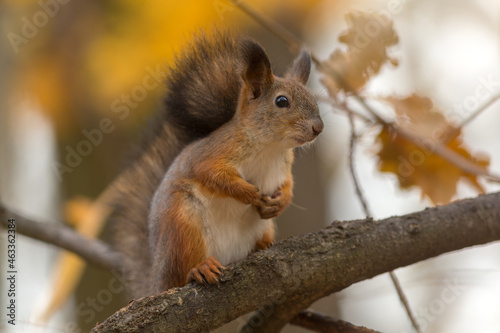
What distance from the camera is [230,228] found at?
7.82ft

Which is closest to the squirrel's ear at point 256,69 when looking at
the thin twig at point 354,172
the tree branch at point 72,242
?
the thin twig at point 354,172

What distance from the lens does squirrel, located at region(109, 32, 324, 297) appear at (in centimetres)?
226

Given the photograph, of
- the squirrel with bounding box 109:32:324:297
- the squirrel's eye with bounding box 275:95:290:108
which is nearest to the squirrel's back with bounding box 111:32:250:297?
the squirrel with bounding box 109:32:324:297

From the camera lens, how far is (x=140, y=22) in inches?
140

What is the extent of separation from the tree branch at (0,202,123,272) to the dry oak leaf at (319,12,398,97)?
1.86 metres

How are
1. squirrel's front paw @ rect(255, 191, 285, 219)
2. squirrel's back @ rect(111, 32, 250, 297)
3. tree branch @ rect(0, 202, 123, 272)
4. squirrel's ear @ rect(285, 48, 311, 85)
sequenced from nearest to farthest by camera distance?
squirrel's front paw @ rect(255, 191, 285, 219), squirrel's back @ rect(111, 32, 250, 297), squirrel's ear @ rect(285, 48, 311, 85), tree branch @ rect(0, 202, 123, 272)

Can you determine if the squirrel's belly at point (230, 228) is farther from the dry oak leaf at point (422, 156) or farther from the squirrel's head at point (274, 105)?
the dry oak leaf at point (422, 156)

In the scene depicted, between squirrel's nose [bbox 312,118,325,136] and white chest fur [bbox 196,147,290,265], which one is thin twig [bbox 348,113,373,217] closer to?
Result: squirrel's nose [bbox 312,118,325,136]

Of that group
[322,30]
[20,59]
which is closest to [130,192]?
[20,59]

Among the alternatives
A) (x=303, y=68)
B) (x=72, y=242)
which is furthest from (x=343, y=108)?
(x=72, y=242)

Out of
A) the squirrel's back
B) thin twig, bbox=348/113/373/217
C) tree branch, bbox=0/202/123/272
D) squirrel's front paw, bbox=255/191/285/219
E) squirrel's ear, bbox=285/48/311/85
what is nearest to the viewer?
thin twig, bbox=348/113/373/217

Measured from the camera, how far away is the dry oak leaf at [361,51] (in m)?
2.33

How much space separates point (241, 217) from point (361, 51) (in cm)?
96

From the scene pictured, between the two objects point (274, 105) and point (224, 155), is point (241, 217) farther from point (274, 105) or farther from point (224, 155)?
point (274, 105)
